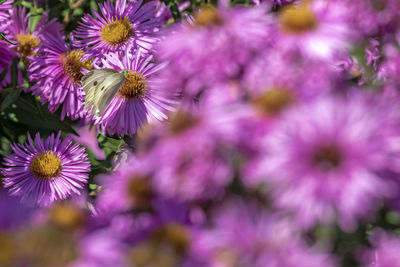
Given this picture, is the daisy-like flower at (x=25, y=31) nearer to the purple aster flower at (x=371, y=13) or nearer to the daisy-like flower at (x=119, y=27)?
the daisy-like flower at (x=119, y=27)

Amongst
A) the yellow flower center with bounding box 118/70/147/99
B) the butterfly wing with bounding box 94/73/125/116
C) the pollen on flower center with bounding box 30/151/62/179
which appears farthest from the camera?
the pollen on flower center with bounding box 30/151/62/179

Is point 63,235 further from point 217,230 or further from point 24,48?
point 24,48

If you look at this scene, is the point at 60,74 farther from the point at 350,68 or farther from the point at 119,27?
the point at 350,68

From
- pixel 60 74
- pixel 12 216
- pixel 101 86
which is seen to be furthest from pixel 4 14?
pixel 12 216

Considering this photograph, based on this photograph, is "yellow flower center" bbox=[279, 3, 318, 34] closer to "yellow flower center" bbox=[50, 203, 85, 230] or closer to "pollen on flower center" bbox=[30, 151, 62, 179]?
"yellow flower center" bbox=[50, 203, 85, 230]

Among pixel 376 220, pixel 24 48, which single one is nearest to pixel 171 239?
pixel 376 220

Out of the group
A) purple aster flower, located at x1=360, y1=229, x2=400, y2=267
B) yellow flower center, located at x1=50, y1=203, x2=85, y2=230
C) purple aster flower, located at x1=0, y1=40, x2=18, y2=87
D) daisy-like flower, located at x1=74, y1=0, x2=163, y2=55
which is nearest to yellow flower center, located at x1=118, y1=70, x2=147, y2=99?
daisy-like flower, located at x1=74, y1=0, x2=163, y2=55
